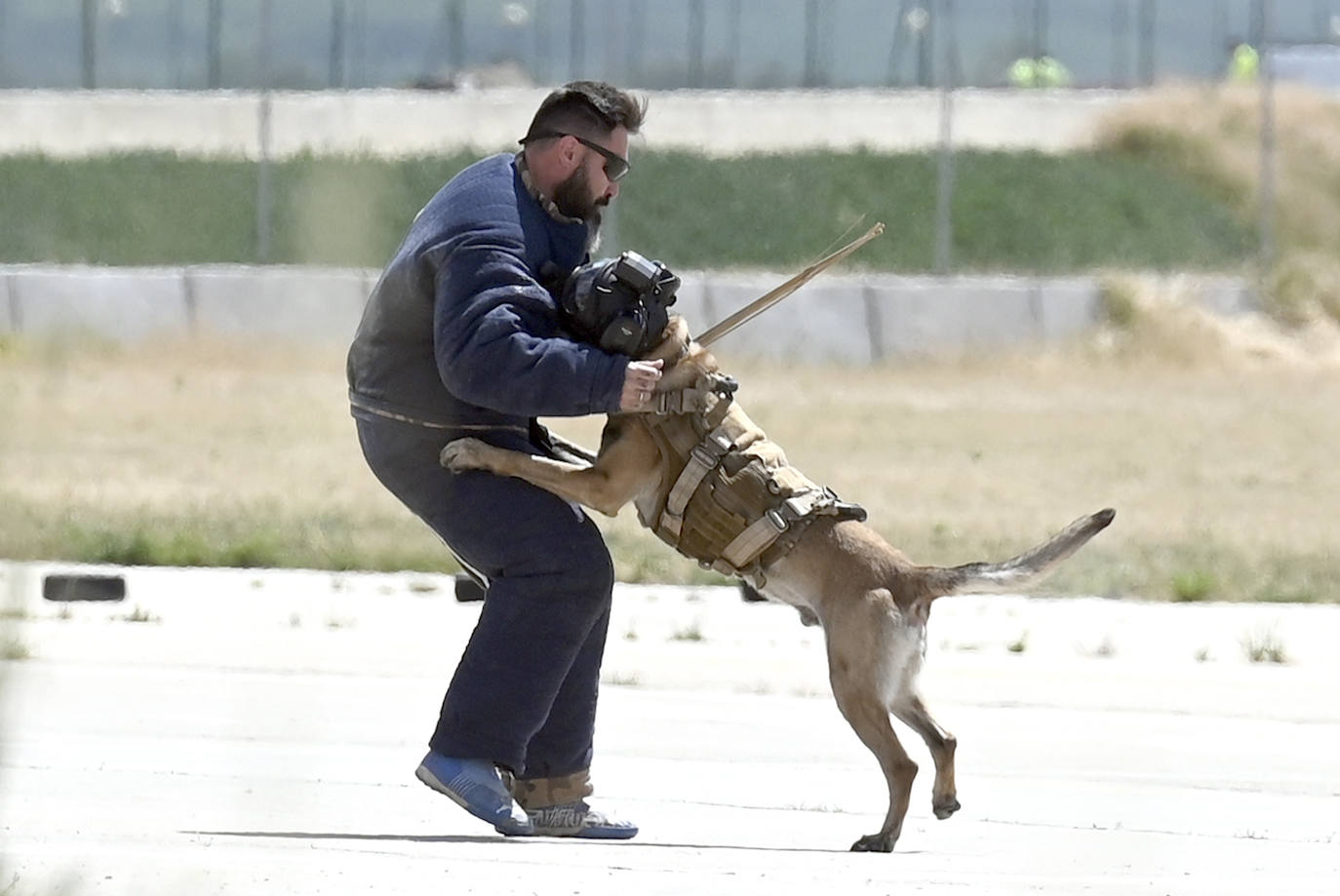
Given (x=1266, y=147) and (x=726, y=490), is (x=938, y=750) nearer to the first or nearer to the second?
(x=726, y=490)

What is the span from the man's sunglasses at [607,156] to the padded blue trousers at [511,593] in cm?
77

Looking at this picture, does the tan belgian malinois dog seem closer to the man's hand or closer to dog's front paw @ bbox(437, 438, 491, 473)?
dog's front paw @ bbox(437, 438, 491, 473)

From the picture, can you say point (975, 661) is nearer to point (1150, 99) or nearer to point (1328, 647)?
point (1328, 647)

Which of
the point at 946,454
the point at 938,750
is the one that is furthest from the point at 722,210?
the point at 938,750

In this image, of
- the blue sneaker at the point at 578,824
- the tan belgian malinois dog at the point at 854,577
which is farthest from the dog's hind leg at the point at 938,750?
the blue sneaker at the point at 578,824

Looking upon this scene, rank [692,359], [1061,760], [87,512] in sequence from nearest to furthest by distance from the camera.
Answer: [692,359], [1061,760], [87,512]

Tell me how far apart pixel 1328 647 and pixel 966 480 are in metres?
7.91

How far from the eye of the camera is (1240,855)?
6148 mm

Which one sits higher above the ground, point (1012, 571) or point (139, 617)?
point (1012, 571)

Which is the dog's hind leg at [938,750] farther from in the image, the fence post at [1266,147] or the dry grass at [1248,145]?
the dry grass at [1248,145]

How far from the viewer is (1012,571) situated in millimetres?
6266

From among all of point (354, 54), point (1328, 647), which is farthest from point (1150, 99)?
point (1328, 647)

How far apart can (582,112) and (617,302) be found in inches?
20.7

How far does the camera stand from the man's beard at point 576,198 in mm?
6340
